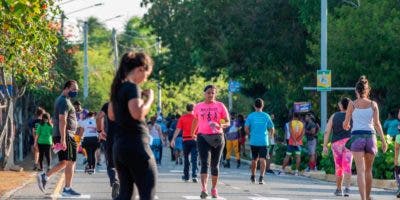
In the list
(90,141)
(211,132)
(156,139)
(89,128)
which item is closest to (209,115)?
(211,132)

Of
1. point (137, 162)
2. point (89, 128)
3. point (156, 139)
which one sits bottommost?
point (137, 162)

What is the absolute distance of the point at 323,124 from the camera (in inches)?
1494

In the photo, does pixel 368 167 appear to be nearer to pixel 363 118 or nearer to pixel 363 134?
pixel 363 134

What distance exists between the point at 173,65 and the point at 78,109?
30.7 meters

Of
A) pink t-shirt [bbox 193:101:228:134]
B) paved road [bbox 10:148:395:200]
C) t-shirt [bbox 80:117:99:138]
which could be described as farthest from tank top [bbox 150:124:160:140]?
pink t-shirt [bbox 193:101:228:134]

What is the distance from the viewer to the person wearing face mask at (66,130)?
1930 centimetres

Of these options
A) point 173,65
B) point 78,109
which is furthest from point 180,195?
point 173,65

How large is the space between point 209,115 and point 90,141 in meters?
11.2

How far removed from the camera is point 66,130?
19.8 m

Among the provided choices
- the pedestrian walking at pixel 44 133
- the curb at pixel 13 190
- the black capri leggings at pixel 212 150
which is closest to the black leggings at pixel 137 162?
the curb at pixel 13 190

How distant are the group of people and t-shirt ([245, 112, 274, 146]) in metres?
0.02

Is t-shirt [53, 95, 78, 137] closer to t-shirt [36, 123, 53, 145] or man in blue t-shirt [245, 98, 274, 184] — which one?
man in blue t-shirt [245, 98, 274, 184]

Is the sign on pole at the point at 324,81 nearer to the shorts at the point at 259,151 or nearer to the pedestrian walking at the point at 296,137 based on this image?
the pedestrian walking at the point at 296,137

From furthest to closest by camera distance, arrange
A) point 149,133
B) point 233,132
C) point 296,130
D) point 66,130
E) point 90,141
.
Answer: point 233,132, point 296,130, point 90,141, point 66,130, point 149,133
